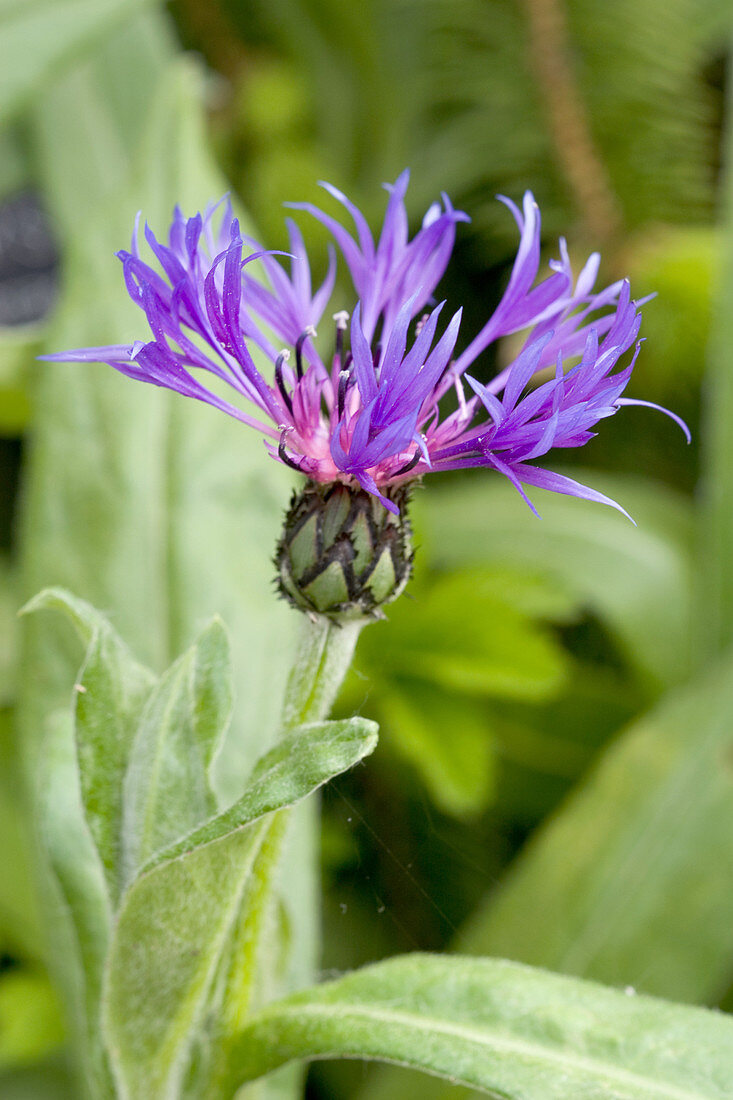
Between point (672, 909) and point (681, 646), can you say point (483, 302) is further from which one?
point (672, 909)

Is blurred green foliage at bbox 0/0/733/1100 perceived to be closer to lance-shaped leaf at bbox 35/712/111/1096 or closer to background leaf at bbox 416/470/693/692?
background leaf at bbox 416/470/693/692

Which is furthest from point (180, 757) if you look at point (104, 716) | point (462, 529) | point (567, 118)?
point (567, 118)

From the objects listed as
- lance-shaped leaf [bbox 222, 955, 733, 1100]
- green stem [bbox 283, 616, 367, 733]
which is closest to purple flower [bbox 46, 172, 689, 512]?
green stem [bbox 283, 616, 367, 733]

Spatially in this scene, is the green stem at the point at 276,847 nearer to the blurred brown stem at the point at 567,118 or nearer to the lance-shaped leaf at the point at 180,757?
the lance-shaped leaf at the point at 180,757

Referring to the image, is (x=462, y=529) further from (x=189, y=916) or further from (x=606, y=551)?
(x=189, y=916)

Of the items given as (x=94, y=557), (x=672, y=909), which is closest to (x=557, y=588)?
(x=672, y=909)
